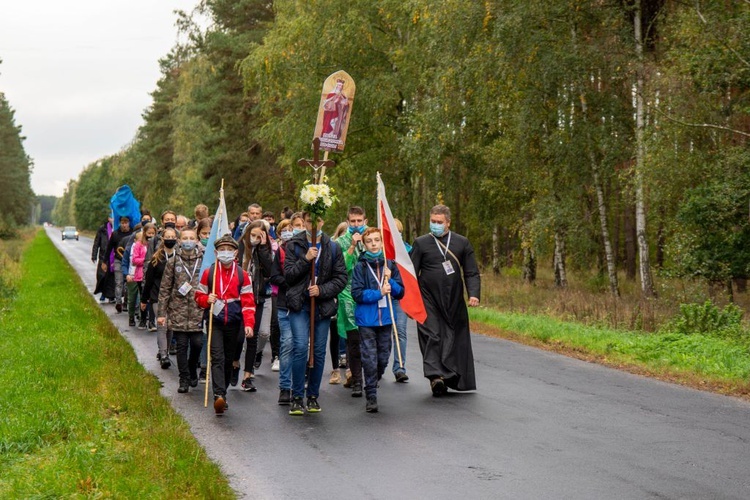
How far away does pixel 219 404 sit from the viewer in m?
9.63

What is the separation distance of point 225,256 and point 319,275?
1023 mm

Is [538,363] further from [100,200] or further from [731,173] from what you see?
[100,200]

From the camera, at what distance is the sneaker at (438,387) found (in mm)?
10867

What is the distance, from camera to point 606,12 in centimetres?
2194

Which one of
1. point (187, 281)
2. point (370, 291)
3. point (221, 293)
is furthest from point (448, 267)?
point (187, 281)

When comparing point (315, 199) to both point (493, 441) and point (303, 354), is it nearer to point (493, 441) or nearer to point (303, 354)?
point (303, 354)

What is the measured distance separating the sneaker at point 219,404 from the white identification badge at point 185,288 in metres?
1.60

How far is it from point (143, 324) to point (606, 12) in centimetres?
1258

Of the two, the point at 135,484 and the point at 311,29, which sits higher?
the point at 311,29

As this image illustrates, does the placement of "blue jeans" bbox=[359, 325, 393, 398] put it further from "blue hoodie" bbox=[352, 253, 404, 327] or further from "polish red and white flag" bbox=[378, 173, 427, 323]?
"polish red and white flag" bbox=[378, 173, 427, 323]

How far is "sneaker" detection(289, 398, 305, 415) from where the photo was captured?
9.73 m

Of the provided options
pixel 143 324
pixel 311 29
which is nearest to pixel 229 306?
pixel 143 324

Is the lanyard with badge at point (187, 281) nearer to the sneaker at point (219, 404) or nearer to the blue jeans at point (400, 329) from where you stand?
the sneaker at point (219, 404)

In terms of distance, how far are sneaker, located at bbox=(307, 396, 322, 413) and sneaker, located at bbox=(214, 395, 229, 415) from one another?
2.89ft
